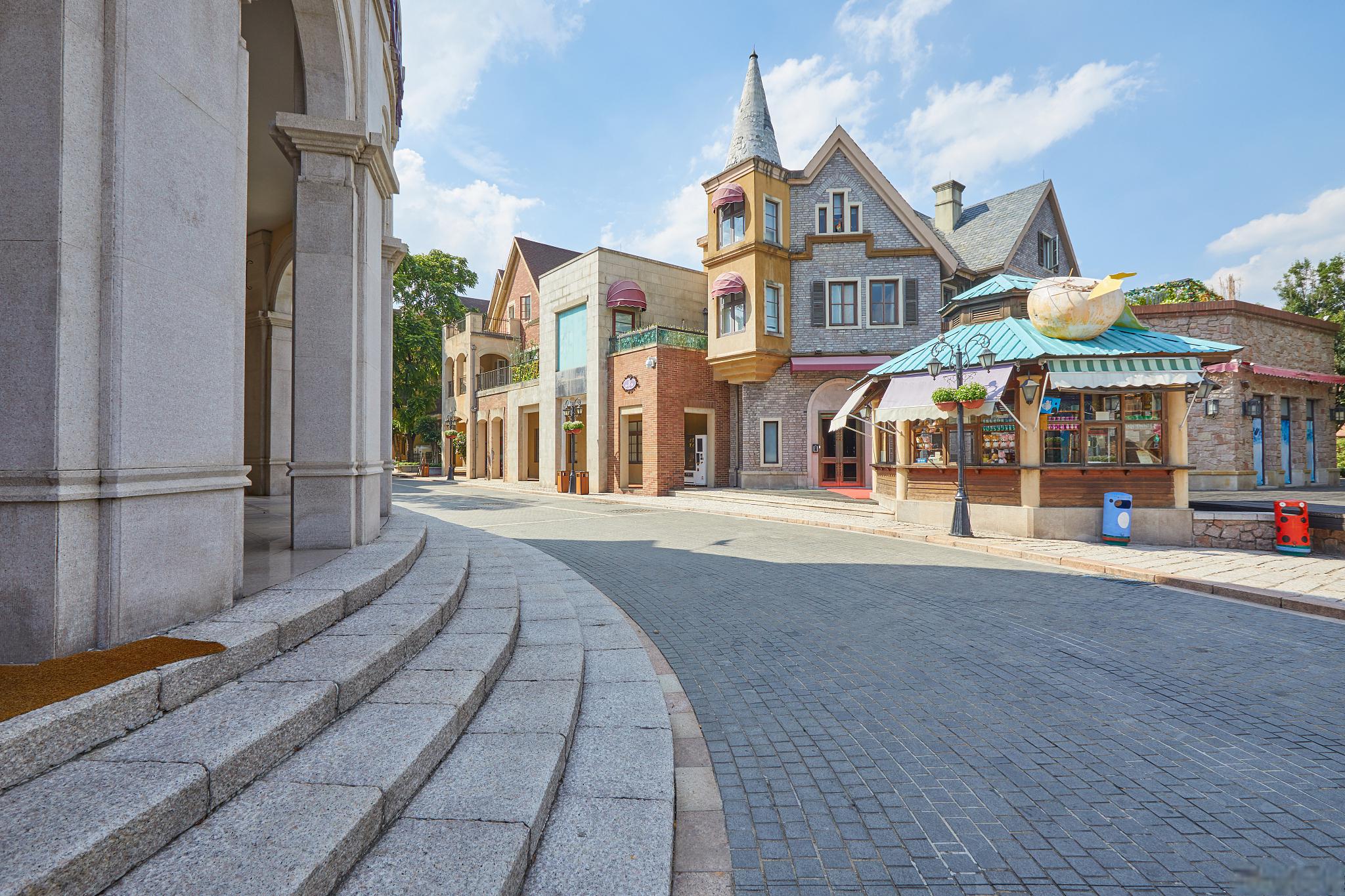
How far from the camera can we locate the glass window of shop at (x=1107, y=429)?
12.2m

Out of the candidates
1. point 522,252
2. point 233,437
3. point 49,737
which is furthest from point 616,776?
point 522,252

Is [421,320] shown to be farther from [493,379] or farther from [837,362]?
[837,362]

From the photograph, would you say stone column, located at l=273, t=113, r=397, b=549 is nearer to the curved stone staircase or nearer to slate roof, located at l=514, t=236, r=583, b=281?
the curved stone staircase

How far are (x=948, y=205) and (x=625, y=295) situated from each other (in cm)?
1620

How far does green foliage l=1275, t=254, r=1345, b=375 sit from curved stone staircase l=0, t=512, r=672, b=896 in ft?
126

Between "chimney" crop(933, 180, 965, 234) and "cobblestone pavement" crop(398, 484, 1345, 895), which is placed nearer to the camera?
"cobblestone pavement" crop(398, 484, 1345, 895)

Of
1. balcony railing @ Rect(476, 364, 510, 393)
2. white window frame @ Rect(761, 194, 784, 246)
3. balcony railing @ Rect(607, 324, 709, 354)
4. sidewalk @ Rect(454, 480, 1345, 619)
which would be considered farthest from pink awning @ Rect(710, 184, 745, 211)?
balcony railing @ Rect(476, 364, 510, 393)

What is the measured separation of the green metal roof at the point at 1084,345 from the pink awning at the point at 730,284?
9.56 m

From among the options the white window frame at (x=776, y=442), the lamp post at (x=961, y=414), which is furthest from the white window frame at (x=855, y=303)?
the lamp post at (x=961, y=414)

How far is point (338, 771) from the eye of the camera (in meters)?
2.52

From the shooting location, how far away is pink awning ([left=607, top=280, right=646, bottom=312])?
24.3 metres

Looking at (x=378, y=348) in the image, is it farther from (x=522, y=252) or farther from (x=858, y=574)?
(x=522, y=252)

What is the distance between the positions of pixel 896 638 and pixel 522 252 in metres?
35.4

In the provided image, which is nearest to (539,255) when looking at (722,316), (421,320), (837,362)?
(421,320)
